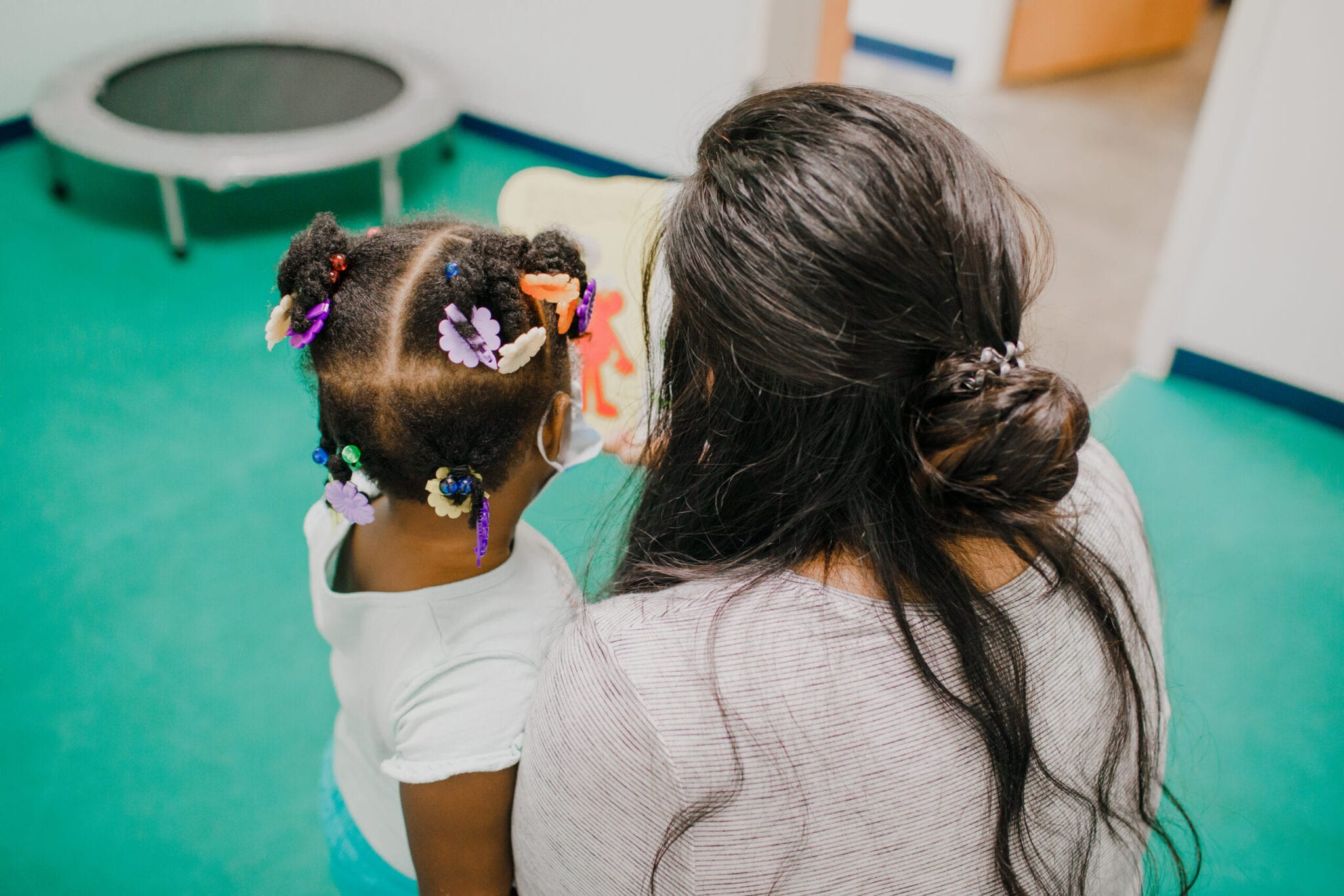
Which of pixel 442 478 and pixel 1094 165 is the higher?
pixel 442 478

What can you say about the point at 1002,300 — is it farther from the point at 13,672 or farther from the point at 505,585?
the point at 13,672

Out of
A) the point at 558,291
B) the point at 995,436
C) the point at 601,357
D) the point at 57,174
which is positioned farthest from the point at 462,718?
the point at 57,174

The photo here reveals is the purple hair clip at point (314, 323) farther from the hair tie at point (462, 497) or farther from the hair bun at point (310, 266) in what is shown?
the hair tie at point (462, 497)

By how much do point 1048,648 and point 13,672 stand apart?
5.62 ft

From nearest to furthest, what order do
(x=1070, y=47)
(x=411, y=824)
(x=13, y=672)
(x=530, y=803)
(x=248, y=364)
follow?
(x=530, y=803)
(x=411, y=824)
(x=13, y=672)
(x=248, y=364)
(x=1070, y=47)

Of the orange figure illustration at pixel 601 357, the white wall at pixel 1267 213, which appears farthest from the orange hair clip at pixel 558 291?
the white wall at pixel 1267 213

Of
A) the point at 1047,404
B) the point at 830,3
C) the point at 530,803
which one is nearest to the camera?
the point at 1047,404

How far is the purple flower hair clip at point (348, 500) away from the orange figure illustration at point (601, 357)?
0.83 metres

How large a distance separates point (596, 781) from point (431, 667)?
9.9 inches

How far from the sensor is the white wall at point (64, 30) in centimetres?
347

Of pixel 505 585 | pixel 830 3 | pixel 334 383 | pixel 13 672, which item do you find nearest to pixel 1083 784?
pixel 505 585

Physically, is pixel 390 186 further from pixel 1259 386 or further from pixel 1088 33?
pixel 1088 33

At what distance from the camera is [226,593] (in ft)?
6.16

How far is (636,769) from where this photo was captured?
64 cm
